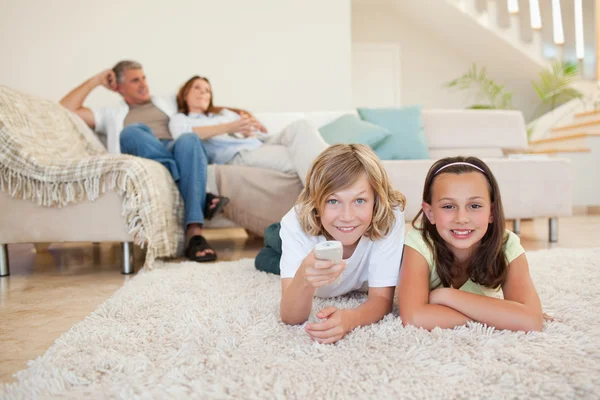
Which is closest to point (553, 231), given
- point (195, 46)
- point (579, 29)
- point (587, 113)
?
point (587, 113)

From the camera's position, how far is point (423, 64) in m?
6.74

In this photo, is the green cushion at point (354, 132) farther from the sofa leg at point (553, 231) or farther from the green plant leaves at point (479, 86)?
the green plant leaves at point (479, 86)

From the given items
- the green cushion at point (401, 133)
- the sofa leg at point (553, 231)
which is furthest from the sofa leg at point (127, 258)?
the sofa leg at point (553, 231)

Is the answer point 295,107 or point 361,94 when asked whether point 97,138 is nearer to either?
point 295,107

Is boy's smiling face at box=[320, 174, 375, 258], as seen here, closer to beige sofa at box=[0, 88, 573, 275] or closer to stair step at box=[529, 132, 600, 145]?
beige sofa at box=[0, 88, 573, 275]

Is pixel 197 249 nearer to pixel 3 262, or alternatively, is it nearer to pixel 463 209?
pixel 3 262

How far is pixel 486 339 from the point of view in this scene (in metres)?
0.95

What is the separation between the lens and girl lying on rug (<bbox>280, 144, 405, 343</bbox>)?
1058mm

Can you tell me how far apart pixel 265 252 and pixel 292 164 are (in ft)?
2.70

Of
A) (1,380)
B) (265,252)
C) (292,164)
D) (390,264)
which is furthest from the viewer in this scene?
(292,164)

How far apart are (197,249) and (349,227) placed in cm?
121

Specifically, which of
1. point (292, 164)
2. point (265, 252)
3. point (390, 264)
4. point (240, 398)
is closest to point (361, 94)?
point (292, 164)

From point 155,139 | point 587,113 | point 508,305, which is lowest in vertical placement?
point 508,305

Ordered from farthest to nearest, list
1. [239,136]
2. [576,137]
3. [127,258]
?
[576,137] → [239,136] → [127,258]
